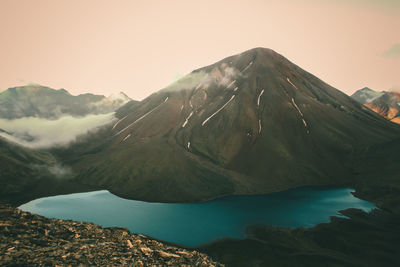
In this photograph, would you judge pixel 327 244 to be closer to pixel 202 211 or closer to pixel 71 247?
pixel 202 211

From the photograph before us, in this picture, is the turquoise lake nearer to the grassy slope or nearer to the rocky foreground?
the grassy slope

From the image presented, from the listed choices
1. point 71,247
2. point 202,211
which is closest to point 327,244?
point 202,211

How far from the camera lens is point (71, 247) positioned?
45.2 meters

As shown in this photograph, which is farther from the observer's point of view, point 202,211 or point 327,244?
point 202,211

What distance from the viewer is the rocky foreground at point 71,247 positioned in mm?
39997

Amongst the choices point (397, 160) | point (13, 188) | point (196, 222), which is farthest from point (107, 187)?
point (397, 160)

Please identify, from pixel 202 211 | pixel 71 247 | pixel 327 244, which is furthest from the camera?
pixel 202 211

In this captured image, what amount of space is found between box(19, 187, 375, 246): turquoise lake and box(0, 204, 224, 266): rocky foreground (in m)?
39.1

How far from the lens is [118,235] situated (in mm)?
58625

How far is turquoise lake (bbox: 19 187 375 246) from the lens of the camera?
10650 centimetres

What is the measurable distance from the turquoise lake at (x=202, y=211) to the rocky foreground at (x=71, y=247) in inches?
1539

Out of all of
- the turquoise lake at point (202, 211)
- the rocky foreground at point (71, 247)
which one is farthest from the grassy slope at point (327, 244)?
the rocky foreground at point (71, 247)

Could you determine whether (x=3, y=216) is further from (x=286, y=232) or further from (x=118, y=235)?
(x=286, y=232)

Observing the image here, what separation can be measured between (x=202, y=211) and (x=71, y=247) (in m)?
102
